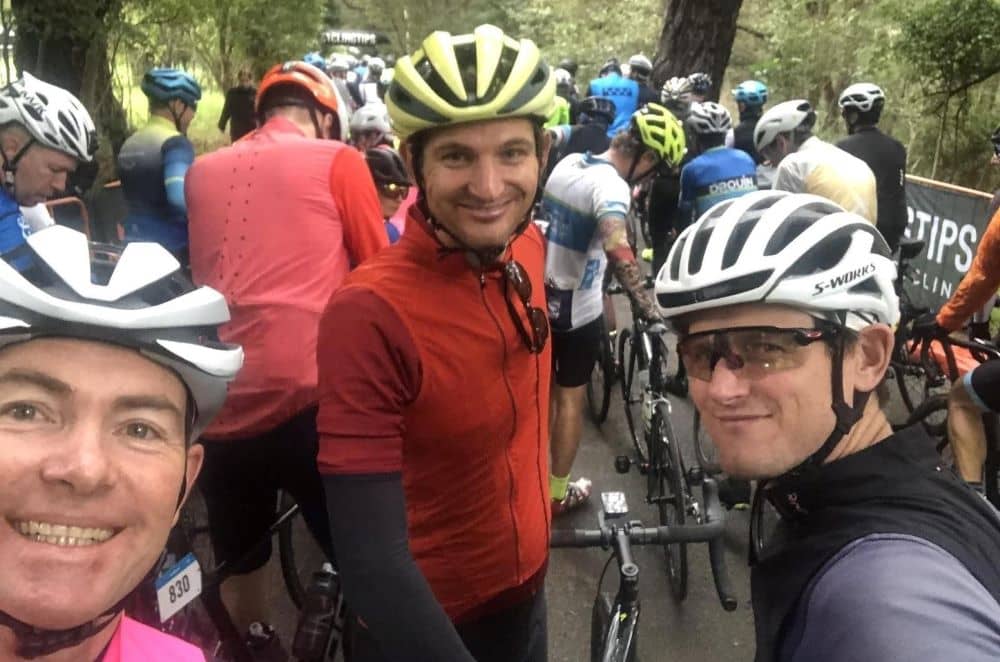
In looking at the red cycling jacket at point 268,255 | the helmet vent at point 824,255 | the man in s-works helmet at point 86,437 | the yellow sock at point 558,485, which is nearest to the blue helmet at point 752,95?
the yellow sock at point 558,485

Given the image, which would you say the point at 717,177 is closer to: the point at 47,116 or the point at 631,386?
the point at 631,386

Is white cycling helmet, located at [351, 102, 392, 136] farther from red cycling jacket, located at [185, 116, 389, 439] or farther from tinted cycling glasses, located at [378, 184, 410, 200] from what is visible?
red cycling jacket, located at [185, 116, 389, 439]

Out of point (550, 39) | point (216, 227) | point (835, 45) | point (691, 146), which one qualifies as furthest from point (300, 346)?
point (550, 39)

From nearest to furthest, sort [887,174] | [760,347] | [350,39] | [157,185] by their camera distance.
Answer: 1. [760,347]
2. [157,185]
3. [887,174]
4. [350,39]

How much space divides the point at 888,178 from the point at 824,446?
226 inches

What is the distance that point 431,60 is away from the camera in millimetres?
1979

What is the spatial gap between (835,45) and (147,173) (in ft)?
57.6

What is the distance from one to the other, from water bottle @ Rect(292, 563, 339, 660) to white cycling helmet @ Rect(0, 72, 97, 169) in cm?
221

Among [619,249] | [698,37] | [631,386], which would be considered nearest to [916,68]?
[698,37]

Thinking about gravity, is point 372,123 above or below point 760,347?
above

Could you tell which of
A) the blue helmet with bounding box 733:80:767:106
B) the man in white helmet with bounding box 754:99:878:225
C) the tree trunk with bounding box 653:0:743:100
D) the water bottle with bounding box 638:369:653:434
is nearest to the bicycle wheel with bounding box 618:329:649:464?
the water bottle with bounding box 638:369:653:434

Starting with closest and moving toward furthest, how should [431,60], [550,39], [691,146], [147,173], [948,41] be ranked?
1. [431,60]
2. [147,173]
3. [691,146]
4. [948,41]
5. [550,39]

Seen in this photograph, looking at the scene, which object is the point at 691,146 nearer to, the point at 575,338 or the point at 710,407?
the point at 575,338

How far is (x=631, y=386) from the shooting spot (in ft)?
19.3
